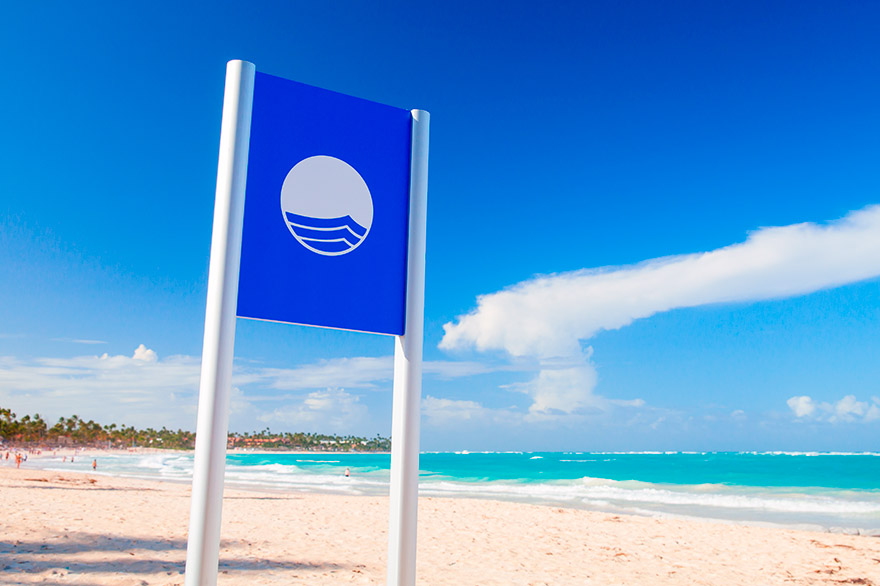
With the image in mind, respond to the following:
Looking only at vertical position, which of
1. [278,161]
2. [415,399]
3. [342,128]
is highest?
[342,128]

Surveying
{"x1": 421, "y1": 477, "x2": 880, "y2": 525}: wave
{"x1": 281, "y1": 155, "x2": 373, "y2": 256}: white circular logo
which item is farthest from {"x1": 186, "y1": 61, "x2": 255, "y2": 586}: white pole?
{"x1": 421, "y1": 477, "x2": 880, "y2": 525}: wave

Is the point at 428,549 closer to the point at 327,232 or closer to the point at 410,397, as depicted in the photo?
the point at 410,397

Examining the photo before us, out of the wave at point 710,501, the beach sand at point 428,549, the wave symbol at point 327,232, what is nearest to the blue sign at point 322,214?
the wave symbol at point 327,232

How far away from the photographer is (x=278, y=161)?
3510 mm

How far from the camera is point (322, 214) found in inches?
141

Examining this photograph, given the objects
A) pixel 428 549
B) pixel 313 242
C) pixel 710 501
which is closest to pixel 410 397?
pixel 313 242

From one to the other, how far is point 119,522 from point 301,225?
9.19 m

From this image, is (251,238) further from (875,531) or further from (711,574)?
(875,531)

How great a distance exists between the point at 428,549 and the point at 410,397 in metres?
6.42

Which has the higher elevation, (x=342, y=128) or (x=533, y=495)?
(x=342, y=128)

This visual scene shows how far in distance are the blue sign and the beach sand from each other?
4.39 m

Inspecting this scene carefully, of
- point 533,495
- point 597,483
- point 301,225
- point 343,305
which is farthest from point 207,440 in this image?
point 597,483

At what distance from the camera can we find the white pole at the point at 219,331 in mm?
3105

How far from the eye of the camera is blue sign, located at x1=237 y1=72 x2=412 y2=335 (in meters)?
3.42
